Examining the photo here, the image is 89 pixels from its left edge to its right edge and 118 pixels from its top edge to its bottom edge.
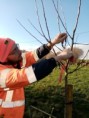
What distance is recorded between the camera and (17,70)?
8.53ft

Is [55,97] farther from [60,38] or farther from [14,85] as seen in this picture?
[14,85]

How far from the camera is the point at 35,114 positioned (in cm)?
761

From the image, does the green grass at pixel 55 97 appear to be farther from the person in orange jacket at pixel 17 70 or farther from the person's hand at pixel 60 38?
the person's hand at pixel 60 38

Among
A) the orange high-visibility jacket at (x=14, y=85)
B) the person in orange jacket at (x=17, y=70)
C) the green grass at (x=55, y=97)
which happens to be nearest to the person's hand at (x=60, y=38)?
the person in orange jacket at (x=17, y=70)

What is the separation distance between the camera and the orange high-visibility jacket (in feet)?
8.33

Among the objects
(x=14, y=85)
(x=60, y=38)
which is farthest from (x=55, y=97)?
(x=14, y=85)

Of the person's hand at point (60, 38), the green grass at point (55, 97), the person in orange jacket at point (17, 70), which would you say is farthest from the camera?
the green grass at point (55, 97)

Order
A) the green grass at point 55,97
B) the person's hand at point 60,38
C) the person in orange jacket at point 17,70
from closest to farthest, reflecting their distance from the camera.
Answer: the person in orange jacket at point 17,70 → the person's hand at point 60,38 → the green grass at point 55,97

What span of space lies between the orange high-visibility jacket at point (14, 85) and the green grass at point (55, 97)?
13.6 feet

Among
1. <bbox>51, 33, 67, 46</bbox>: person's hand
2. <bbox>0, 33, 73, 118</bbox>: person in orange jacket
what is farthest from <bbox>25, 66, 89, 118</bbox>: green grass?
<bbox>51, 33, 67, 46</bbox>: person's hand

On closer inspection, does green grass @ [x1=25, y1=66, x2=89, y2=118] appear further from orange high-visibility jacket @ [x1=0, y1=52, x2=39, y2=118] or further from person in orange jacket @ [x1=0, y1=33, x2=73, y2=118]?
orange high-visibility jacket @ [x1=0, y1=52, x2=39, y2=118]

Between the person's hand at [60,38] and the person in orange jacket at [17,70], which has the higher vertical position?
the person's hand at [60,38]

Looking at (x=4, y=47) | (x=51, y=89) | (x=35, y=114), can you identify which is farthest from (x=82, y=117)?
(x=4, y=47)

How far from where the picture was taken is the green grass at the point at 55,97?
309 inches
